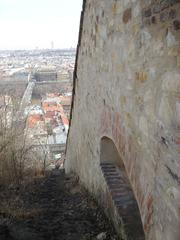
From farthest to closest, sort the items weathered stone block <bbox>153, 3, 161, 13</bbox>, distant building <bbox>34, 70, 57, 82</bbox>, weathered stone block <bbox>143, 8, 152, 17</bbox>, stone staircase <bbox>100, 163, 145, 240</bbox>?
distant building <bbox>34, 70, 57, 82</bbox> < stone staircase <bbox>100, 163, 145, 240</bbox> < weathered stone block <bbox>143, 8, 152, 17</bbox> < weathered stone block <bbox>153, 3, 161, 13</bbox>

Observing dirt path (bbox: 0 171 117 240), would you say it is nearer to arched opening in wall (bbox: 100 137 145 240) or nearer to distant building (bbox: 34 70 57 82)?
arched opening in wall (bbox: 100 137 145 240)

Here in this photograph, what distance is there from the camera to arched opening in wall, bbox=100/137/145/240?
11.8ft

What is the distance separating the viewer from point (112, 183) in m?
4.14

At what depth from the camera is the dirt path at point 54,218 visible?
3.99 meters

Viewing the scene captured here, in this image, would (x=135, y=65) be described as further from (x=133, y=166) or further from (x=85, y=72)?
(x=85, y=72)

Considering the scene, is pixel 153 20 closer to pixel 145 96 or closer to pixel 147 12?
pixel 147 12

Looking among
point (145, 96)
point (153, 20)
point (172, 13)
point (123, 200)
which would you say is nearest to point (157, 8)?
point (153, 20)

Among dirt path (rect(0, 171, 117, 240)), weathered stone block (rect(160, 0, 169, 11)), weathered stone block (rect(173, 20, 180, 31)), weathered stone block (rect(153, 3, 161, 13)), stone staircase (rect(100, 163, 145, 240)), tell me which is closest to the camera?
weathered stone block (rect(173, 20, 180, 31))

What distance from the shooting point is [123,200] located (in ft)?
12.8

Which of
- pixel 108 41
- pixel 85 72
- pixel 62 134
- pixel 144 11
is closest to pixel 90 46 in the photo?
pixel 85 72

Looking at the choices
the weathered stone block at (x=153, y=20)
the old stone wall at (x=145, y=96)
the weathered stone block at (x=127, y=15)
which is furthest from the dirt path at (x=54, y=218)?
the weathered stone block at (x=153, y=20)

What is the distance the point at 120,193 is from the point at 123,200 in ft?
0.38

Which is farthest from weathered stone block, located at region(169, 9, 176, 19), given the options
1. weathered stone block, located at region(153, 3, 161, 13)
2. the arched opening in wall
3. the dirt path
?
the dirt path

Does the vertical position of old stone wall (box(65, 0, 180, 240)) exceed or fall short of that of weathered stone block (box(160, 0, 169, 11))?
it falls short
